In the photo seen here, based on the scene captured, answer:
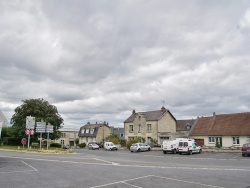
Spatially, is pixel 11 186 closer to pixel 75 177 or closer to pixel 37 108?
pixel 75 177

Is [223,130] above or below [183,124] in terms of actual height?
below

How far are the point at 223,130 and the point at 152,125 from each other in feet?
55.0

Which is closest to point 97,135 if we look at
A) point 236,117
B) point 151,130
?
point 151,130

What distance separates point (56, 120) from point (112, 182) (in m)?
45.4

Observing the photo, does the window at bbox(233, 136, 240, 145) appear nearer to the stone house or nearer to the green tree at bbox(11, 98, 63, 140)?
the green tree at bbox(11, 98, 63, 140)

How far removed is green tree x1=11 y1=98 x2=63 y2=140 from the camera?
2160 inches

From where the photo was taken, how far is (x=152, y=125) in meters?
62.2

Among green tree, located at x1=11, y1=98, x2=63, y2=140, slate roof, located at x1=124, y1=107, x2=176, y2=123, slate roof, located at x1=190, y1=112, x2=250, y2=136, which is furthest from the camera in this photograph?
slate roof, located at x1=124, y1=107, x2=176, y2=123

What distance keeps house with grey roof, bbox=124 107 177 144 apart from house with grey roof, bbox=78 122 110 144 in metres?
17.7

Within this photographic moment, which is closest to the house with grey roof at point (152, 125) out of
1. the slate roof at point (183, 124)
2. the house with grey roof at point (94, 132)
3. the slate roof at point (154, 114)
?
the slate roof at point (154, 114)

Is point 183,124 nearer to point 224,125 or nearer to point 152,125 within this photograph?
point 152,125

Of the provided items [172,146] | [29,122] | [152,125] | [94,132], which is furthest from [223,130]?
[94,132]

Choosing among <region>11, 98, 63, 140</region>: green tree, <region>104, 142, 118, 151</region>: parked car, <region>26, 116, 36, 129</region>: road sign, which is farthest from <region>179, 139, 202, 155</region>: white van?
<region>11, 98, 63, 140</region>: green tree

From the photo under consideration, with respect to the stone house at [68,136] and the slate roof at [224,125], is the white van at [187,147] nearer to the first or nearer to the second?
the slate roof at [224,125]
